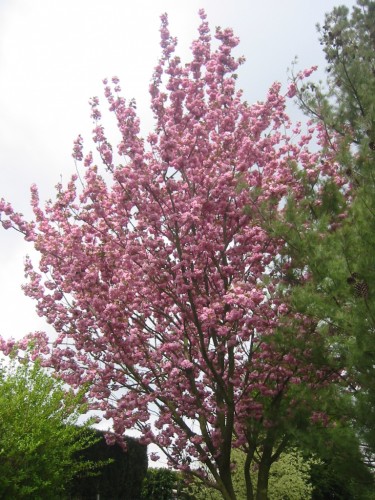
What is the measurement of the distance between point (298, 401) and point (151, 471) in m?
7.66

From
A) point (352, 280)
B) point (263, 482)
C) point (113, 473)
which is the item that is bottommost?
point (263, 482)

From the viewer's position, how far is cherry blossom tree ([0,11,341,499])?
7766 mm

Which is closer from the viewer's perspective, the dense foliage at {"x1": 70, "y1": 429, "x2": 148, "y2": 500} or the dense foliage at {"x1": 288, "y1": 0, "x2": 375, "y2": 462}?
the dense foliage at {"x1": 288, "y1": 0, "x2": 375, "y2": 462}

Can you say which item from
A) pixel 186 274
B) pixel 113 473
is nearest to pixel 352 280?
pixel 186 274

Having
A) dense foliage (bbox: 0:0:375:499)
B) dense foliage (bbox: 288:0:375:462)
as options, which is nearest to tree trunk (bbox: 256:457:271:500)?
dense foliage (bbox: 0:0:375:499)

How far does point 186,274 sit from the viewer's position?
7.66 metres

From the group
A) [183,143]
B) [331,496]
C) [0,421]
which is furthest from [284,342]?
[331,496]

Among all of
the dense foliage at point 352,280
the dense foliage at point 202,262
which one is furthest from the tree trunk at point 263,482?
the dense foliage at point 352,280

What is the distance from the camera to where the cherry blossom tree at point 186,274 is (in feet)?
25.5

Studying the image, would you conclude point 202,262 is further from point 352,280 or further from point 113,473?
point 113,473

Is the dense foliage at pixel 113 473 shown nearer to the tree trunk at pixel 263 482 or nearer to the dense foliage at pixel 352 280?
the tree trunk at pixel 263 482

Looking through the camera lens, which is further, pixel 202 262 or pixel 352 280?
pixel 202 262

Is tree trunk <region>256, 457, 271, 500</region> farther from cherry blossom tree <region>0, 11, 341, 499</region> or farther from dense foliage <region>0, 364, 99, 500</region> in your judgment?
dense foliage <region>0, 364, 99, 500</region>

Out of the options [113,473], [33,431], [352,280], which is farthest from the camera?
[113,473]
